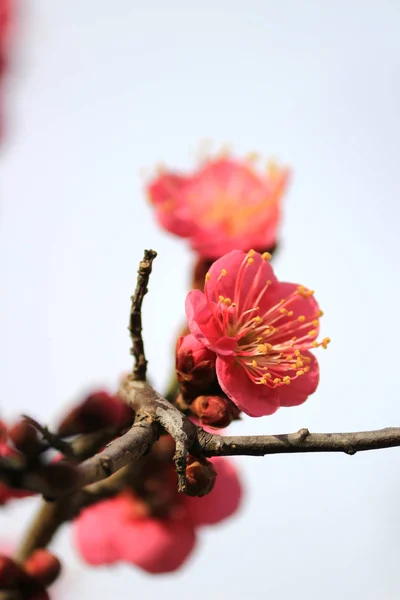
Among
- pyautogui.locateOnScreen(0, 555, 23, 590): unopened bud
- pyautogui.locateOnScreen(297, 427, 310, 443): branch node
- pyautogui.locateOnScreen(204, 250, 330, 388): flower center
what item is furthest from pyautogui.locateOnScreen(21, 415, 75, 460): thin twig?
pyautogui.locateOnScreen(0, 555, 23, 590): unopened bud

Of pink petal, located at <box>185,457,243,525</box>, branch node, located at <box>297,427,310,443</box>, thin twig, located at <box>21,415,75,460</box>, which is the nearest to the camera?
thin twig, located at <box>21,415,75,460</box>

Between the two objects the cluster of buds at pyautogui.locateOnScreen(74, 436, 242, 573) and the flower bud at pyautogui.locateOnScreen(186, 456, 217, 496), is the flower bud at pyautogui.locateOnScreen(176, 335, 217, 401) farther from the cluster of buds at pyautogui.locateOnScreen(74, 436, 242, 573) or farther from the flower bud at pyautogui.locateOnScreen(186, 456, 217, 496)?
the cluster of buds at pyautogui.locateOnScreen(74, 436, 242, 573)

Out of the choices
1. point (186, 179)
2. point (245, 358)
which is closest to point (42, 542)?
point (245, 358)

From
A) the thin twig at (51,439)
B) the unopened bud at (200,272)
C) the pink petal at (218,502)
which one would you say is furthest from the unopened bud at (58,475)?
the pink petal at (218,502)

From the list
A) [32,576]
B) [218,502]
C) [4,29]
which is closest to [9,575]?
[32,576]

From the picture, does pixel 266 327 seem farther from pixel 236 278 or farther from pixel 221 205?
pixel 221 205

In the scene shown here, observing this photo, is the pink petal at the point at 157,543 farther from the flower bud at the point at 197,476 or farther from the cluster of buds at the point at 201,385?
the flower bud at the point at 197,476
